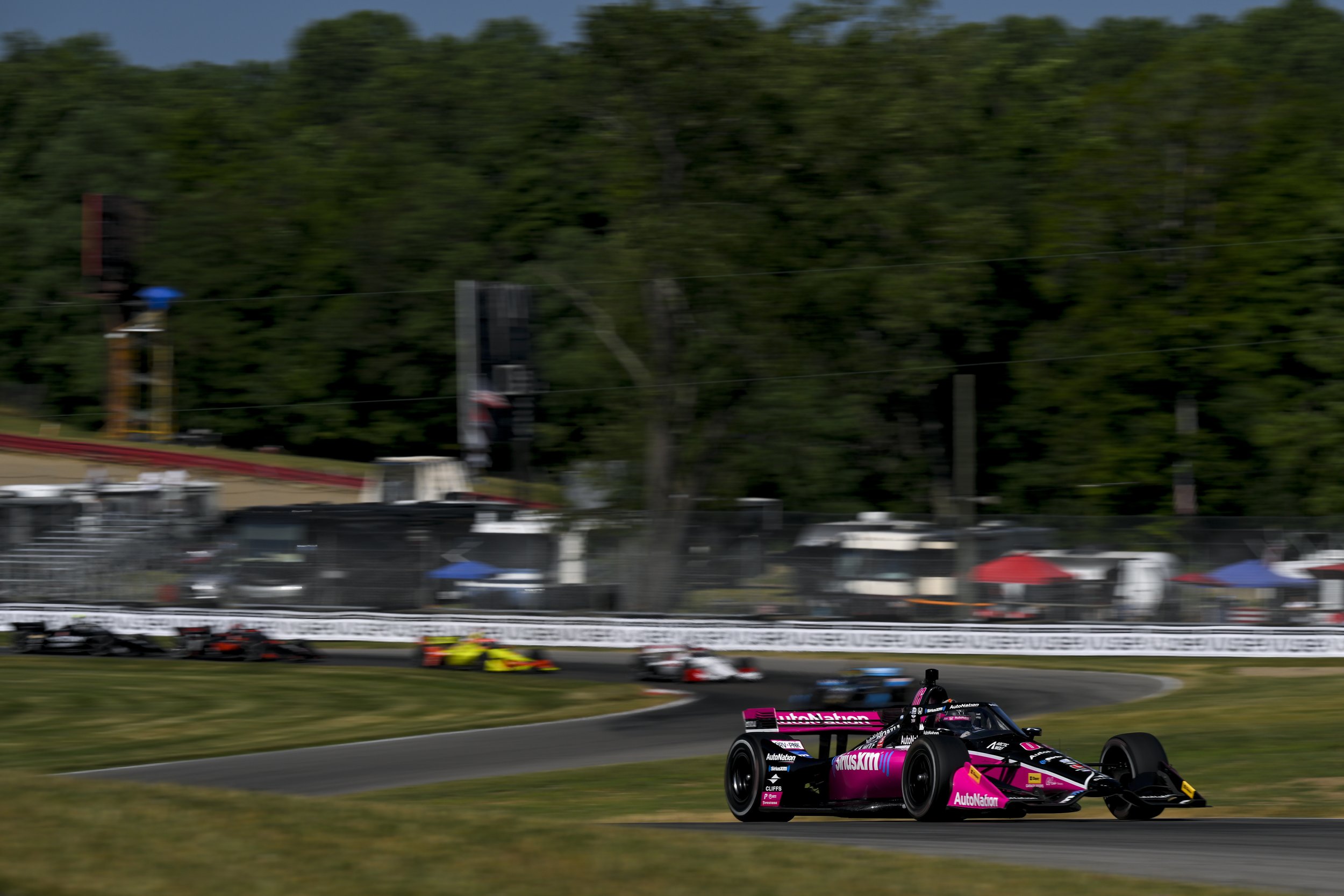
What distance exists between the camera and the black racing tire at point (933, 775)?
37.0ft

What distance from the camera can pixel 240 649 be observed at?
108ft

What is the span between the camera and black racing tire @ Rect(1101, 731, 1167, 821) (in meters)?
11.3

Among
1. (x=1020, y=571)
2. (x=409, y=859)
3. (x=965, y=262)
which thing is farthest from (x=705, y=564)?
(x=409, y=859)

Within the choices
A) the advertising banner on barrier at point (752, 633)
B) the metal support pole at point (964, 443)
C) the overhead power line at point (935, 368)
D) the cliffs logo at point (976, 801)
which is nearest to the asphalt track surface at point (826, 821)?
the cliffs logo at point (976, 801)

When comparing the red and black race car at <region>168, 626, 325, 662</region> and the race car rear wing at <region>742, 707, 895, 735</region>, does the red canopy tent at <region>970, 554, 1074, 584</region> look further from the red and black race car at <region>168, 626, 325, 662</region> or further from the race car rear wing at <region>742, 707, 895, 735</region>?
the race car rear wing at <region>742, 707, 895, 735</region>

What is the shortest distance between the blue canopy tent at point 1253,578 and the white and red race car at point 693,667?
1078cm

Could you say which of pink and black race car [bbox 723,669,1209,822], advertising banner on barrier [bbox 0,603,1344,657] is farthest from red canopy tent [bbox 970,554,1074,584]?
pink and black race car [bbox 723,669,1209,822]

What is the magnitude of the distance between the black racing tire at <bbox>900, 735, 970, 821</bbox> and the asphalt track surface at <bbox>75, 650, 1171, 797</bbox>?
25.0ft

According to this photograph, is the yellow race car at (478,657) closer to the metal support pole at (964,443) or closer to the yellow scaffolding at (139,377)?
the metal support pole at (964,443)

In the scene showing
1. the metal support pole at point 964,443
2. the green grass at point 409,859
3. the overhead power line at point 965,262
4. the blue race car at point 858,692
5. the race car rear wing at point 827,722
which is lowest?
the blue race car at point 858,692

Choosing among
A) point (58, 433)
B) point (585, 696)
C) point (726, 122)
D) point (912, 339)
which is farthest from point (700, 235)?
point (58, 433)

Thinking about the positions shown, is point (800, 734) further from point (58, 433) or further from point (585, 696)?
point (58, 433)

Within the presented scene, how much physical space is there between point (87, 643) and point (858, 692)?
1905 cm

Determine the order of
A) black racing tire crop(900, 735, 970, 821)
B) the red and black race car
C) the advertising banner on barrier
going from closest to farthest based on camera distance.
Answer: black racing tire crop(900, 735, 970, 821)
the red and black race car
the advertising banner on barrier
